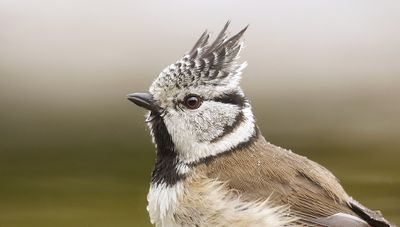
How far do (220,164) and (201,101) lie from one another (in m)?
0.30

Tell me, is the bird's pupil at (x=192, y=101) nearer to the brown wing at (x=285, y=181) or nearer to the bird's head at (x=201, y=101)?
the bird's head at (x=201, y=101)

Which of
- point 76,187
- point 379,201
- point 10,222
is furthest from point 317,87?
point 10,222

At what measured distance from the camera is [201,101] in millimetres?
5484

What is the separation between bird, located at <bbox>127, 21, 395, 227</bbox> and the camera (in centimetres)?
526

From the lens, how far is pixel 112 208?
8148 mm

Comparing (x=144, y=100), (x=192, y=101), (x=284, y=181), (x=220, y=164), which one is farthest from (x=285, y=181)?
(x=144, y=100)

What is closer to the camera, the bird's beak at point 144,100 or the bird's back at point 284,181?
the bird's back at point 284,181

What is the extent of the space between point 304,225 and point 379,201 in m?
2.96

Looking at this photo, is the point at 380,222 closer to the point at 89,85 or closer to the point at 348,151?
the point at 348,151

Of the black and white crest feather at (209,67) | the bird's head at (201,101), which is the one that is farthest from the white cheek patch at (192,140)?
the black and white crest feather at (209,67)

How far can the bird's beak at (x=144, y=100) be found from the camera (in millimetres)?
5496

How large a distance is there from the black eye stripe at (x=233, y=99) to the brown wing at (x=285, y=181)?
0.21m

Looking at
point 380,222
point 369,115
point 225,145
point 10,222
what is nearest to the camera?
point 380,222

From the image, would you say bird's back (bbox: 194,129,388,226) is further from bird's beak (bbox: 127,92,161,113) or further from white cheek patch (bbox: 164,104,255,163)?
bird's beak (bbox: 127,92,161,113)
